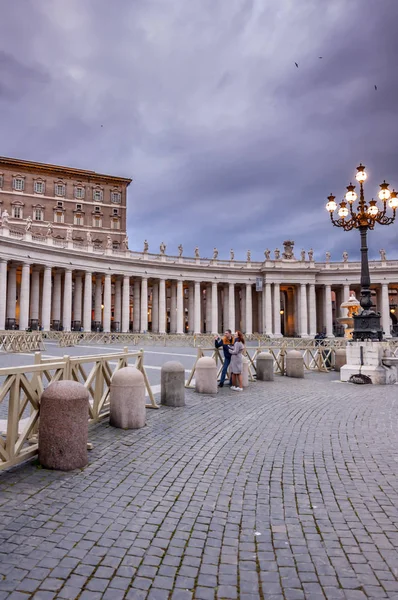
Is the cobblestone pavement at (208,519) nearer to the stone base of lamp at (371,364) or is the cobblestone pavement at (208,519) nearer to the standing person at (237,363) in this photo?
the standing person at (237,363)

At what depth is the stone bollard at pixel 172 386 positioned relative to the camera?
10930mm

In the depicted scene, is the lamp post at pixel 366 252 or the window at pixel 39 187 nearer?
the lamp post at pixel 366 252

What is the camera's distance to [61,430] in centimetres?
596

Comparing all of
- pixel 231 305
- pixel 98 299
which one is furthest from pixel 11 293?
pixel 231 305

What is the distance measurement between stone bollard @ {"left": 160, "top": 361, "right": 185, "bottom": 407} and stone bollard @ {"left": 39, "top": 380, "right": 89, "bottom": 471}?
491cm

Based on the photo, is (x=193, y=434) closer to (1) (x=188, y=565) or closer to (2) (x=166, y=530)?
(2) (x=166, y=530)

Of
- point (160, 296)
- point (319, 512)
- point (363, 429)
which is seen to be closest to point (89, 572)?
point (319, 512)

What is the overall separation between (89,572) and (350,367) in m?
16.2

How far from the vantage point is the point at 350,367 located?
1783cm

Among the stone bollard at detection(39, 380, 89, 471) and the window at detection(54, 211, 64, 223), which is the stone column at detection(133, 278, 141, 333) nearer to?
the window at detection(54, 211, 64, 223)

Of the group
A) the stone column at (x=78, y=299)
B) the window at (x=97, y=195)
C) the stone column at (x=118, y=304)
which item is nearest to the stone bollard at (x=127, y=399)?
the stone column at (x=78, y=299)

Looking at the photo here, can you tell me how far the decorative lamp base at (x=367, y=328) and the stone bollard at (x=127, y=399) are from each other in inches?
508

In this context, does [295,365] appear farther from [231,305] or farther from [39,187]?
[39,187]

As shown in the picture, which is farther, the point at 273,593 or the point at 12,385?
the point at 12,385
